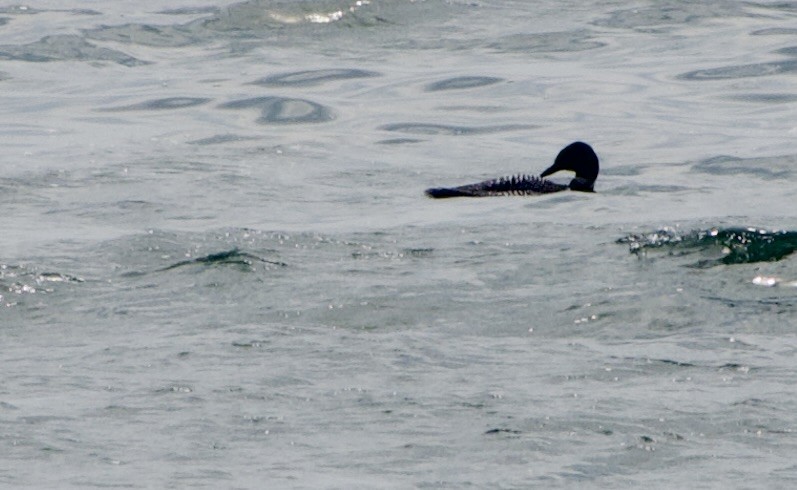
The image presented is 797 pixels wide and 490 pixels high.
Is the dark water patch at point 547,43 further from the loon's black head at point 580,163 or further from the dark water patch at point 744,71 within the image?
the loon's black head at point 580,163

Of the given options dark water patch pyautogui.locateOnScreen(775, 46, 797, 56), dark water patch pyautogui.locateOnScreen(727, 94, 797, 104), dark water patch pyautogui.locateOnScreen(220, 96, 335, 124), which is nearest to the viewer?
dark water patch pyautogui.locateOnScreen(220, 96, 335, 124)

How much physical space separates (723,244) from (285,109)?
24.5 ft

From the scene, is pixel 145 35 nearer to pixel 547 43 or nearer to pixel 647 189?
pixel 547 43

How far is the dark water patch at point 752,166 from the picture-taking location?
41.8ft

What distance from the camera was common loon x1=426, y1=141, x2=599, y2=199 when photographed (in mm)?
11695

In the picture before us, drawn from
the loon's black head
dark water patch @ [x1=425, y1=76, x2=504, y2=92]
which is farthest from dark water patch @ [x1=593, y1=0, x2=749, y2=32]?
the loon's black head

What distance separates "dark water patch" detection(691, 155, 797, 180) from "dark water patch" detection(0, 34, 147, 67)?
775 cm

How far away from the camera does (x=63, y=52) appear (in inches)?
766

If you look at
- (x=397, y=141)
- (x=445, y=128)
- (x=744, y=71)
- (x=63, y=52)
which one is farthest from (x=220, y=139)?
(x=744, y=71)

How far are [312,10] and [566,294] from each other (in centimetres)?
1336

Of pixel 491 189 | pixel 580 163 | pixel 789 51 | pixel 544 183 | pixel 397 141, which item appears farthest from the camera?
pixel 789 51

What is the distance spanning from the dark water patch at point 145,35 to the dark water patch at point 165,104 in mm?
2973

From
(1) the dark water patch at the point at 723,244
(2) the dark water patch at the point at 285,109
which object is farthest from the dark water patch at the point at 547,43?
(1) the dark water patch at the point at 723,244

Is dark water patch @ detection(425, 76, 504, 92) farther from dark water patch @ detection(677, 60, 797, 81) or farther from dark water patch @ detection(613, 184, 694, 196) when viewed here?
dark water patch @ detection(613, 184, 694, 196)
